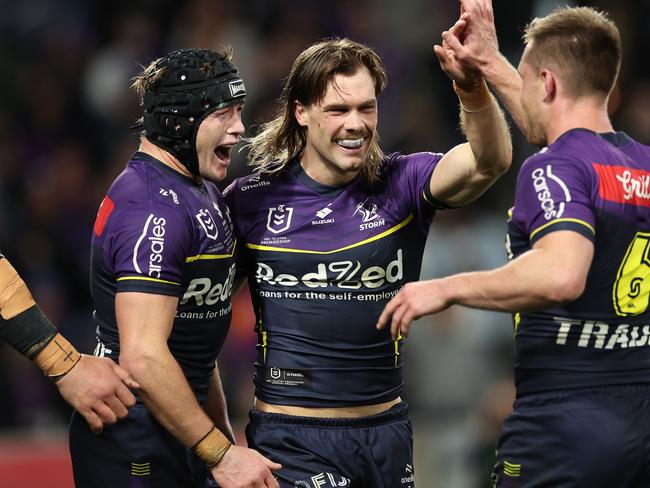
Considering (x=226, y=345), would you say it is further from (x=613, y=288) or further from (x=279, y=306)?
(x=613, y=288)

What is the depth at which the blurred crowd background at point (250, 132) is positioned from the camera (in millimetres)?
9711

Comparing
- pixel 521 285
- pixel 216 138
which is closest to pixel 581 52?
pixel 521 285

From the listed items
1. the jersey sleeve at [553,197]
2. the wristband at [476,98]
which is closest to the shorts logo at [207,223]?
the wristband at [476,98]

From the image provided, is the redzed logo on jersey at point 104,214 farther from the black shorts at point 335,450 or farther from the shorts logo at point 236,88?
the black shorts at point 335,450

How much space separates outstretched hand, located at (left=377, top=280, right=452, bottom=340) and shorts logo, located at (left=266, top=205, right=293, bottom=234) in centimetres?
134

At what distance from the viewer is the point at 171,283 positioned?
4.98 m

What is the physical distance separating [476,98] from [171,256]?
162 cm

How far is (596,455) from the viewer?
4.50 m

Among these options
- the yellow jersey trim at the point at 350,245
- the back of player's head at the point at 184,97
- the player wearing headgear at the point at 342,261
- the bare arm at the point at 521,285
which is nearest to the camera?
the bare arm at the point at 521,285

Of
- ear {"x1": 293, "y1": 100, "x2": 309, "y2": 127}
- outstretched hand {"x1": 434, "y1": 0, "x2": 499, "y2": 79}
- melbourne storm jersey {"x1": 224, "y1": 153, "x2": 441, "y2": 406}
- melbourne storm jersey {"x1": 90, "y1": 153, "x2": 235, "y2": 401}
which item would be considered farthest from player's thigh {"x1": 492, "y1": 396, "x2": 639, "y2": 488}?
ear {"x1": 293, "y1": 100, "x2": 309, "y2": 127}

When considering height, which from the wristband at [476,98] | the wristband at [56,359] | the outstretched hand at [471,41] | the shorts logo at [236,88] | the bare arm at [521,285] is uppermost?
the outstretched hand at [471,41]

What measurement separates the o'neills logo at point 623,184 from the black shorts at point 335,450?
5.60 feet

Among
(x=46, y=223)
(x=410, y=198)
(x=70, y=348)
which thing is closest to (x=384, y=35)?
(x=46, y=223)

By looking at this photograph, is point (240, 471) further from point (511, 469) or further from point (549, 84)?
point (549, 84)
